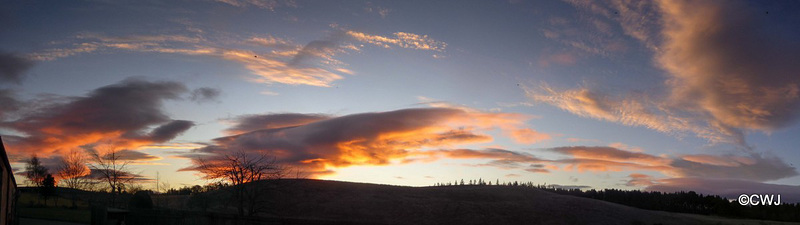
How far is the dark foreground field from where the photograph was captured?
144 ft

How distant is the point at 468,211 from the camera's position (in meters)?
45.4

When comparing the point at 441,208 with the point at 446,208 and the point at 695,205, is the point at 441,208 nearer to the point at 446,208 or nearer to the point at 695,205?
the point at 446,208

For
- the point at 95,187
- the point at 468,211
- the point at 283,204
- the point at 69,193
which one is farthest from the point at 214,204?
Answer: the point at 69,193

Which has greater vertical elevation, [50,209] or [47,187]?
[47,187]

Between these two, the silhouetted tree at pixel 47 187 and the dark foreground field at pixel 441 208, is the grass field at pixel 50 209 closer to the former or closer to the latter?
the silhouetted tree at pixel 47 187

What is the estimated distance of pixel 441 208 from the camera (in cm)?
4662

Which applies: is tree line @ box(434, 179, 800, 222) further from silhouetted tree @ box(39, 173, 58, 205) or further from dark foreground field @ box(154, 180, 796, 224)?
silhouetted tree @ box(39, 173, 58, 205)

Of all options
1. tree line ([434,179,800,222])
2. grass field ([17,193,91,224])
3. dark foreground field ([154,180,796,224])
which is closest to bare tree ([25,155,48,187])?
grass field ([17,193,91,224])

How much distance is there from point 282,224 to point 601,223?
30831 mm

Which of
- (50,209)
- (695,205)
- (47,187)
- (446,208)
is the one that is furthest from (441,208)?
(47,187)

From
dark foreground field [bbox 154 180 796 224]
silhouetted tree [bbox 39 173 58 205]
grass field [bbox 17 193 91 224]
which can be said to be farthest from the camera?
silhouetted tree [bbox 39 173 58 205]

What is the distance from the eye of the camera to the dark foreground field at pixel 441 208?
43.9 meters

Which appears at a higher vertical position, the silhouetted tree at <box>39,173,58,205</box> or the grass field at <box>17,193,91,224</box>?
the silhouetted tree at <box>39,173,58,205</box>

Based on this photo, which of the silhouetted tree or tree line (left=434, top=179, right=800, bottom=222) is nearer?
tree line (left=434, top=179, right=800, bottom=222)
